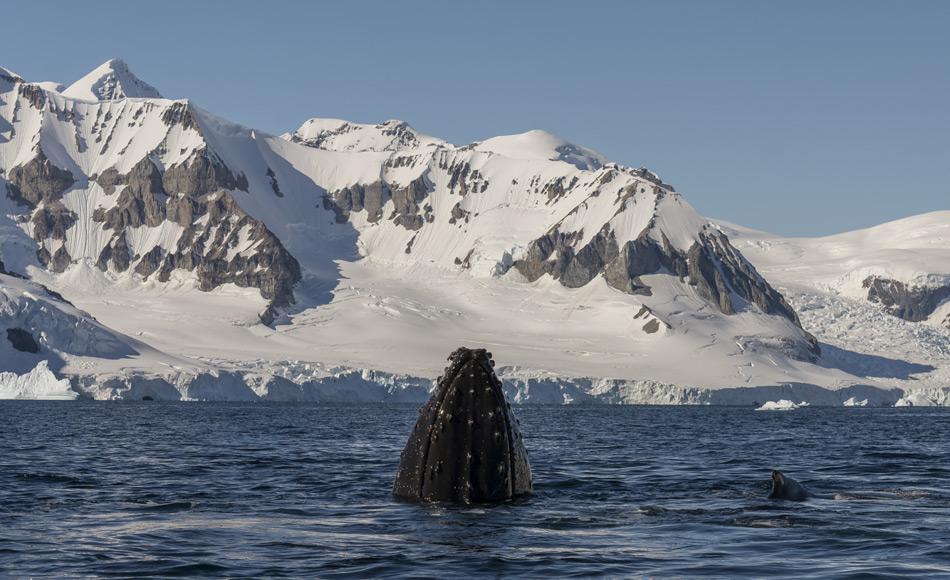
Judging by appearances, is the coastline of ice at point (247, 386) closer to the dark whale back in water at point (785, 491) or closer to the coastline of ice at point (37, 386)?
the coastline of ice at point (37, 386)

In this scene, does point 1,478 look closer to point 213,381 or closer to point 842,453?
point 842,453

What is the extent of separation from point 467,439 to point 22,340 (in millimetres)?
170309

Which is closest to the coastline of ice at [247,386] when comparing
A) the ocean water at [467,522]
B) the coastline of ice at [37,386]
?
the coastline of ice at [37,386]

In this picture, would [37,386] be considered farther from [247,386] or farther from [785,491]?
[785,491]

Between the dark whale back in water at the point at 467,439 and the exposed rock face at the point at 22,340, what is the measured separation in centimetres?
16763

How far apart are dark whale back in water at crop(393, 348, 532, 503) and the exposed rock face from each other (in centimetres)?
16763

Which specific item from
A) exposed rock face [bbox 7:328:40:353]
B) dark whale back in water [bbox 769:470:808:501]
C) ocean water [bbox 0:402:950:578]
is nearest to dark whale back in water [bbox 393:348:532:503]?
ocean water [bbox 0:402:950:578]

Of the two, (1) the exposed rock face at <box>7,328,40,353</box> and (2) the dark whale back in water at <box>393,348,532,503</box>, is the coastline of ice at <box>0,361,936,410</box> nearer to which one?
(1) the exposed rock face at <box>7,328,40,353</box>

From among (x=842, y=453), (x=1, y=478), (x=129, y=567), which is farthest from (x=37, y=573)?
(x=842, y=453)

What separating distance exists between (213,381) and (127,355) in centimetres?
1634

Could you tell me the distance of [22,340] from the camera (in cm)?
17762

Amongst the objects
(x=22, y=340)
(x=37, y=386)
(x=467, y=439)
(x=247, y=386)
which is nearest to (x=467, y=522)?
(x=467, y=439)

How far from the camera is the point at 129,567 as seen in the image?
16641 mm

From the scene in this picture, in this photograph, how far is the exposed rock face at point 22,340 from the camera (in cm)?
17625
